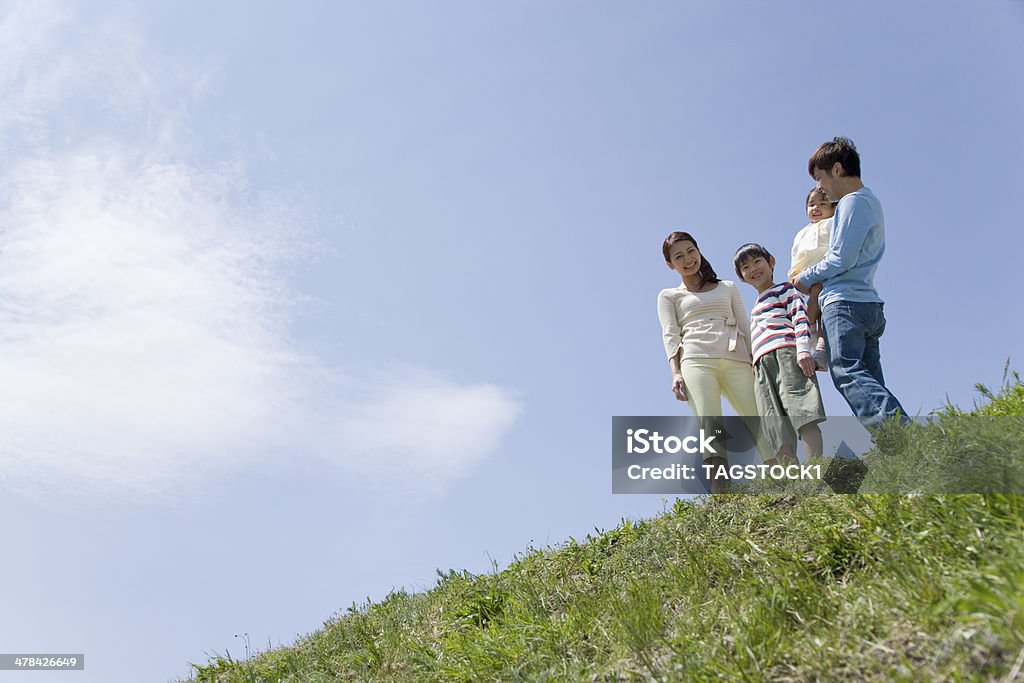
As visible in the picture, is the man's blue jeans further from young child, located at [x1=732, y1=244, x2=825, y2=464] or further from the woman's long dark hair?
the woman's long dark hair

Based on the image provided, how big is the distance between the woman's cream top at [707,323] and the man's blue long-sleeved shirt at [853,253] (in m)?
0.80

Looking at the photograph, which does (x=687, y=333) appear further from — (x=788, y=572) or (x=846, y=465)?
(x=788, y=572)

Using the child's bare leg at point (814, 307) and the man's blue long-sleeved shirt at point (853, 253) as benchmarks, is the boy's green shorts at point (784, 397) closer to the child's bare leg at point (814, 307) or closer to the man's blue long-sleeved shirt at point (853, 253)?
the child's bare leg at point (814, 307)

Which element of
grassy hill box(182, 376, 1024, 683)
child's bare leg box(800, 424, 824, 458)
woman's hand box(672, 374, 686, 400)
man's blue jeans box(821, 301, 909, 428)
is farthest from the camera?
woman's hand box(672, 374, 686, 400)

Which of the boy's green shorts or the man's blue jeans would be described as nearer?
the man's blue jeans

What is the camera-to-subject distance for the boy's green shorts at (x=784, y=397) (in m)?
5.59

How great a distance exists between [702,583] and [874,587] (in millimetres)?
1107

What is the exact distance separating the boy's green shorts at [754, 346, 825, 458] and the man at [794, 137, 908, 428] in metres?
0.21

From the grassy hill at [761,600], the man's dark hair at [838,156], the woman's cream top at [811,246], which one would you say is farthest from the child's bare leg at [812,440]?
the man's dark hair at [838,156]

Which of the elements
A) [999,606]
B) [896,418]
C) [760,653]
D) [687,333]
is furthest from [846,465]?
[999,606]

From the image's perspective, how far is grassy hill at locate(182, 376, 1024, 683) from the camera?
302cm

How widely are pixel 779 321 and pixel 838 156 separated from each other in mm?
1370

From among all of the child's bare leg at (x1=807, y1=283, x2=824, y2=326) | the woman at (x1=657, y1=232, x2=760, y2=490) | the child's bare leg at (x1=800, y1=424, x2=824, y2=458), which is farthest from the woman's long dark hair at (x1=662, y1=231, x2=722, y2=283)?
the child's bare leg at (x1=800, y1=424, x2=824, y2=458)

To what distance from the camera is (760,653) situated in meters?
3.41
